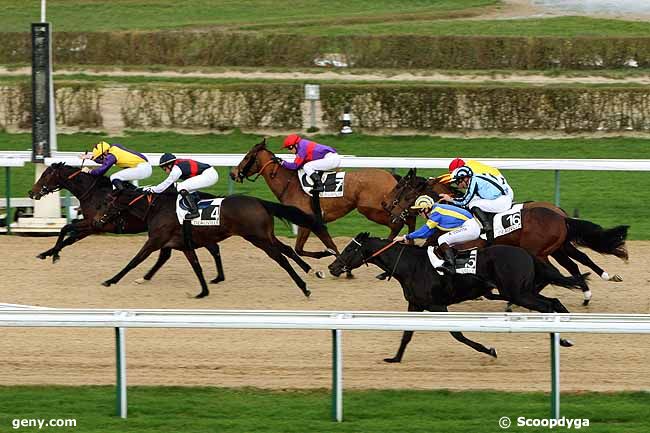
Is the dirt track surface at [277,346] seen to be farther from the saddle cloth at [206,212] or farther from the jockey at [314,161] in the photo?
the jockey at [314,161]

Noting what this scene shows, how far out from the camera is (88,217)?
1117cm

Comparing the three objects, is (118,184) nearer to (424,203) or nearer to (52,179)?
(52,179)

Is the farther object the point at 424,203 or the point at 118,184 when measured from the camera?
the point at 118,184

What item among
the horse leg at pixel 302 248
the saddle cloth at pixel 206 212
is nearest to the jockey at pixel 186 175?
the saddle cloth at pixel 206 212

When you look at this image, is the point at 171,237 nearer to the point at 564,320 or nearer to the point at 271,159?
the point at 271,159

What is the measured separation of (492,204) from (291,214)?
5.61 ft

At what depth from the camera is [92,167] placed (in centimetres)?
1239

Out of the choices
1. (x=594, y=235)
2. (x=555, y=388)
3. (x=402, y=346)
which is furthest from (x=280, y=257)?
(x=555, y=388)

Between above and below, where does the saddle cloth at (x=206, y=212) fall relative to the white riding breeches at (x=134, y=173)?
below

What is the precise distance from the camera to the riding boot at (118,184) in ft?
36.4

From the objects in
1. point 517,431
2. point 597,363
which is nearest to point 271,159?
point 597,363

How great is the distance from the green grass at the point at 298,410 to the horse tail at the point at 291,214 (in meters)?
2.96

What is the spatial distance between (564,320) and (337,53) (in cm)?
1638

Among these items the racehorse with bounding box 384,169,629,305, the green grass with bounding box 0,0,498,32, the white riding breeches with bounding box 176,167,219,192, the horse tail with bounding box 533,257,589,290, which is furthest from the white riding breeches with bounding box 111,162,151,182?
the green grass with bounding box 0,0,498,32
